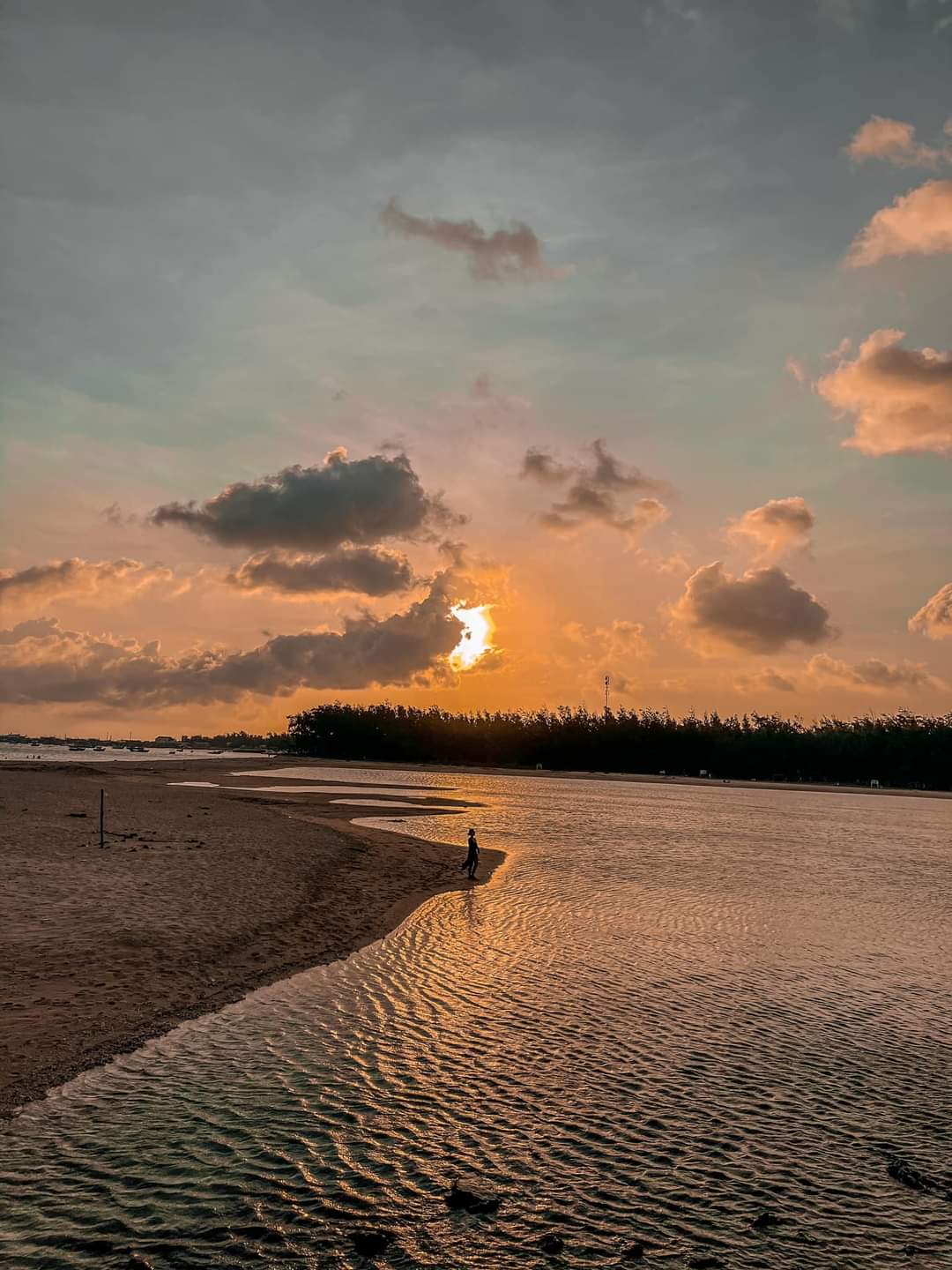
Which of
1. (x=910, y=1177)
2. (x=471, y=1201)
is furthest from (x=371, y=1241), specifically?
(x=910, y=1177)

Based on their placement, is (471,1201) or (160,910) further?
(160,910)

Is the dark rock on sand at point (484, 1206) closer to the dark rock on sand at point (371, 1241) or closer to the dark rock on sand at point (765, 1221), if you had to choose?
the dark rock on sand at point (371, 1241)

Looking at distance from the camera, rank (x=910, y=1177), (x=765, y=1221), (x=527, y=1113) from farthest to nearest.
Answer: (x=527, y=1113), (x=910, y=1177), (x=765, y=1221)

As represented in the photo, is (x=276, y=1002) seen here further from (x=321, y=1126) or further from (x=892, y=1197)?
(x=892, y=1197)

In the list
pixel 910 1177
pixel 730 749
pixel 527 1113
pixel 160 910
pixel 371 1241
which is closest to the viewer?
pixel 371 1241

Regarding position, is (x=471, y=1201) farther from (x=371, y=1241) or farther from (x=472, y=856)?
(x=472, y=856)

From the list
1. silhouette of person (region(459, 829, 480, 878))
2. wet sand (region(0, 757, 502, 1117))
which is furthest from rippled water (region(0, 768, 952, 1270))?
silhouette of person (region(459, 829, 480, 878))

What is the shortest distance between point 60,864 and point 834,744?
155 meters

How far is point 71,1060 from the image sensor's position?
1384 cm

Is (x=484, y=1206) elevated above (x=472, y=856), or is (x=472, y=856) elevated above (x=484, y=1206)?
(x=484, y=1206)

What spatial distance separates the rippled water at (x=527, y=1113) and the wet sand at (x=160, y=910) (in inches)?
41.6

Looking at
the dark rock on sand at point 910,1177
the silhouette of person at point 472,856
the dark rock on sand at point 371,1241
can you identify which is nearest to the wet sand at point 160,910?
the silhouette of person at point 472,856

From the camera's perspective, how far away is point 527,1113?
42.2ft

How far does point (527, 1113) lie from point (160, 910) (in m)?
15.0
